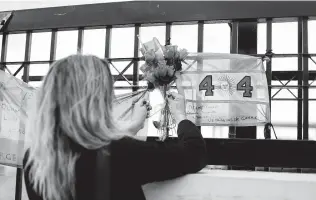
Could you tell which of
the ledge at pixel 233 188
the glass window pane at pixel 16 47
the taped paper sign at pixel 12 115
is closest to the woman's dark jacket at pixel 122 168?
the ledge at pixel 233 188

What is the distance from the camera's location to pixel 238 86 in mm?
3449

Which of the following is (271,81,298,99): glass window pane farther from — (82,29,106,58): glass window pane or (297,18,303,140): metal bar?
(82,29,106,58): glass window pane

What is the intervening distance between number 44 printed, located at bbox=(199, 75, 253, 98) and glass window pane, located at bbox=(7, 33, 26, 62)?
299 centimetres

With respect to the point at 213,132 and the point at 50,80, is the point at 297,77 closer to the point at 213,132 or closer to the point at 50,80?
the point at 213,132

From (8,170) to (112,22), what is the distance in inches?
90.6

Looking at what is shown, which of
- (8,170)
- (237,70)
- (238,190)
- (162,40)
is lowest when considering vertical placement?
(8,170)

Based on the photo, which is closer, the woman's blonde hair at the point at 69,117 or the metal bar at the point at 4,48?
the woman's blonde hair at the point at 69,117

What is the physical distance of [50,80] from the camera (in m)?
0.69

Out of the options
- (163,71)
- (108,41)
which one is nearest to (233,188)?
(163,71)

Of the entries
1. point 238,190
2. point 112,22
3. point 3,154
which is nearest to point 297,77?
point 112,22

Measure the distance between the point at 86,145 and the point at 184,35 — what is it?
4230mm

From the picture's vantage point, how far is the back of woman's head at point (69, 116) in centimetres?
66

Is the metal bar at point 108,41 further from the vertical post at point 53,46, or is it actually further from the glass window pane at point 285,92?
the glass window pane at point 285,92

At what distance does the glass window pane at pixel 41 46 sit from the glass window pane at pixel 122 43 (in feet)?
3.06
